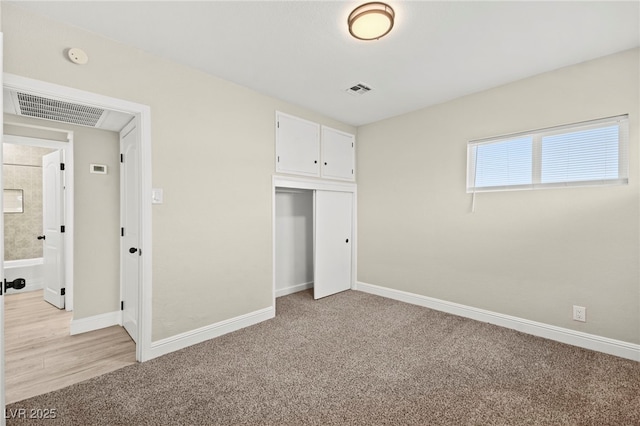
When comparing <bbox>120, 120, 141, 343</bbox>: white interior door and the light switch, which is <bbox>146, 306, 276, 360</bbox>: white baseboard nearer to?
<bbox>120, 120, 141, 343</bbox>: white interior door

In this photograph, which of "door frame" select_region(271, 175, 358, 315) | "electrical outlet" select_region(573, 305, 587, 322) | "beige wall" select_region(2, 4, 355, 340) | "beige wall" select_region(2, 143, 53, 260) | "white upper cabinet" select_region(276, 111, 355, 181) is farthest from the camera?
"beige wall" select_region(2, 143, 53, 260)

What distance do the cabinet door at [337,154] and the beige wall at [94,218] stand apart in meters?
2.61

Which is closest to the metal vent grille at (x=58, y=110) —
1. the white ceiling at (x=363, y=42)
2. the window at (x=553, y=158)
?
the white ceiling at (x=363, y=42)

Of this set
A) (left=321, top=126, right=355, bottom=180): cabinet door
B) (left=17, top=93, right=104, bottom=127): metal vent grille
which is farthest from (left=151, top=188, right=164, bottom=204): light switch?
(left=321, top=126, right=355, bottom=180): cabinet door

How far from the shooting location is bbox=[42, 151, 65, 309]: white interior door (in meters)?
3.60

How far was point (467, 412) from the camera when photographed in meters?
1.82

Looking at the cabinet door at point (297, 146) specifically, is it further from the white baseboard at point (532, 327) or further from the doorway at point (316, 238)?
the white baseboard at point (532, 327)

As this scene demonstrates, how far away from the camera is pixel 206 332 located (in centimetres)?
285

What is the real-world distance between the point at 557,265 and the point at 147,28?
4219mm

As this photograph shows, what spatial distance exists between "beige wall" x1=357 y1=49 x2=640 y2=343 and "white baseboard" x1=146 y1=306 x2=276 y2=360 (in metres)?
1.90

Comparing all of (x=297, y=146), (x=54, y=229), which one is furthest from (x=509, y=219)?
(x=54, y=229)

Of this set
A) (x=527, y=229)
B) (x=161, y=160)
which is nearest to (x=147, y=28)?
(x=161, y=160)

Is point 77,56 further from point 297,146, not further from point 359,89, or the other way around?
point 359,89

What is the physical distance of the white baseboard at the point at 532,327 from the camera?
8.21 ft
